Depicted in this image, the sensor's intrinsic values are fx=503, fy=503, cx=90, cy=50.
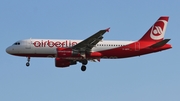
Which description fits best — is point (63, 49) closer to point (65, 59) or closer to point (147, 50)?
point (65, 59)

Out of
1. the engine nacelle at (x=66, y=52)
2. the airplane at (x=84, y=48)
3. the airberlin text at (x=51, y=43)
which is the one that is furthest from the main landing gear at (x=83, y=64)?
the airberlin text at (x=51, y=43)

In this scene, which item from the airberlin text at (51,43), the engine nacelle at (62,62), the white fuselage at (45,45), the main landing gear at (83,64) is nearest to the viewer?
the white fuselage at (45,45)

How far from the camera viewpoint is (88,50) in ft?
233

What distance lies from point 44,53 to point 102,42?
8.66m

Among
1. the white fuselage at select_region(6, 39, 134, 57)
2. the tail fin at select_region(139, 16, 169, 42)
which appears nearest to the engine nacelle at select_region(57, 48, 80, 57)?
the white fuselage at select_region(6, 39, 134, 57)

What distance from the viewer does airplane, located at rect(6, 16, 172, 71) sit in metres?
69.8

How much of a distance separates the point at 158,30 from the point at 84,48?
1255 cm

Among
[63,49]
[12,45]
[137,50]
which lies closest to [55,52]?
[63,49]

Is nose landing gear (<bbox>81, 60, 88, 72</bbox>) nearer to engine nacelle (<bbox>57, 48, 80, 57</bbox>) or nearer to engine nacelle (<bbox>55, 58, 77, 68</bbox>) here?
engine nacelle (<bbox>55, 58, 77, 68</bbox>)

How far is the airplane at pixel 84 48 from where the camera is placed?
6975 centimetres

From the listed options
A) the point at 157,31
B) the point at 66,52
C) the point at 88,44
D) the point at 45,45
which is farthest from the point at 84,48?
the point at 157,31

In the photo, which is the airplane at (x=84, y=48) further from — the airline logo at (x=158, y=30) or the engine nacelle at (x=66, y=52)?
the airline logo at (x=158, y=30)

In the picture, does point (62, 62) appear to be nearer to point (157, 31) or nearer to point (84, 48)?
point (84, 48)

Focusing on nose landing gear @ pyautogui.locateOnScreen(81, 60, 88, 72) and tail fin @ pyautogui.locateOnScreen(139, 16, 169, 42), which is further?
tail fin @ pyautogui.locateOnScreen(139, 16, 169, 42)
